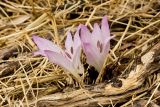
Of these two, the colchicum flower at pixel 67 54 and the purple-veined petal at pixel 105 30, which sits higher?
the purple-veined petal at pixel 105 30

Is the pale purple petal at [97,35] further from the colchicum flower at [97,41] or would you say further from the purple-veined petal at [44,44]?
the purple-veined petal at [44,44]

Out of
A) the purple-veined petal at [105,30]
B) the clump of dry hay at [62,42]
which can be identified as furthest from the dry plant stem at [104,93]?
the purple-veined petal at [105,30]

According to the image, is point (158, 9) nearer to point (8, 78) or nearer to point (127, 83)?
point (127, 83)

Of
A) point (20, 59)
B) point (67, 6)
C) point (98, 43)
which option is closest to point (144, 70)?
point (98, 43)

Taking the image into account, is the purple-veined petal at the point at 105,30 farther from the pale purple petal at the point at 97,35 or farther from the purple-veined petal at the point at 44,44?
the purple-veined petal at the point at 44,44

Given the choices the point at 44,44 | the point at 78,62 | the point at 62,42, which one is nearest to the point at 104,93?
the point at 78,62

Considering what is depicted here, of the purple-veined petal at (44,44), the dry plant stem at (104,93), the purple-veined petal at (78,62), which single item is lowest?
the dry plant stem at (104,93)

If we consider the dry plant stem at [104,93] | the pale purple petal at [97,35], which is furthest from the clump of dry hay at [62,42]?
the pale purple petal at [97,35]
